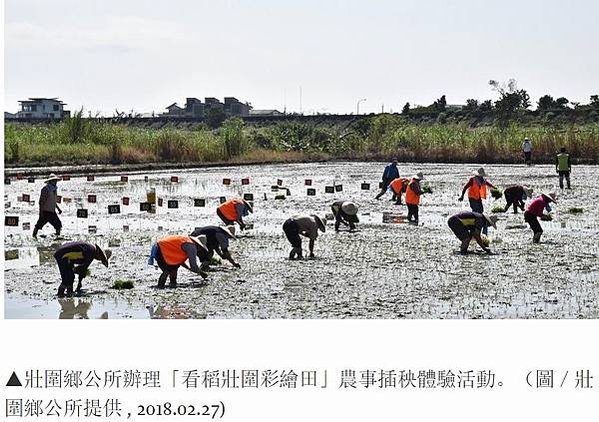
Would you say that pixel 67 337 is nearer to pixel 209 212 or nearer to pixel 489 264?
pixel 489 264

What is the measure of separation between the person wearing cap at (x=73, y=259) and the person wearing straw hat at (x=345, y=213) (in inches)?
228

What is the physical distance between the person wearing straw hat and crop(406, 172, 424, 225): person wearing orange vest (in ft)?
4.31

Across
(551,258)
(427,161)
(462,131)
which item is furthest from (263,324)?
(462,131)

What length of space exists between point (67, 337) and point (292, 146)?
1653 inches

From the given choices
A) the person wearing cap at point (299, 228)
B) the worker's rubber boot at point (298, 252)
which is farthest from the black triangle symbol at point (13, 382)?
the worker's rubber boot at point (298, 252)

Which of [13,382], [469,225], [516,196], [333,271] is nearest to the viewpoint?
[13,382]

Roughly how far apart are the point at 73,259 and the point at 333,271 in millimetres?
3078

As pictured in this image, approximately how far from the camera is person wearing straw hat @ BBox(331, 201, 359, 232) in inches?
605

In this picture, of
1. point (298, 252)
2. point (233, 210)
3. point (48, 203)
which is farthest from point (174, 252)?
point (48, 203)

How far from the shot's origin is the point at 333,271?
457 inches

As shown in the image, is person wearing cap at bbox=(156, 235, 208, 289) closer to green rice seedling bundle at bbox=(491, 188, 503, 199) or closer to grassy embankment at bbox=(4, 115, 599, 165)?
green rice seedling bundle at bbox=(491, 188, 503, 199)

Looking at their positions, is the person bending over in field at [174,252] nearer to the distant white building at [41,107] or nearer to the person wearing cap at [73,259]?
the person wearing cap at [73,259]

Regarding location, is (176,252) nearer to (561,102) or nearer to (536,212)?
(536,212)

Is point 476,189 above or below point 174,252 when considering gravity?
above
